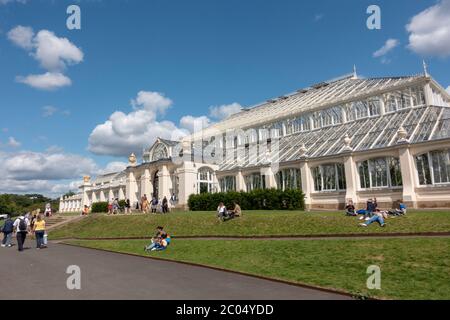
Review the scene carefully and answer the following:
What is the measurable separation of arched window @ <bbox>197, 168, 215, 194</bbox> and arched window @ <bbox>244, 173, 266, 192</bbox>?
5.78 m

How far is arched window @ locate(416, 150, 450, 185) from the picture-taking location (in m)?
24.2

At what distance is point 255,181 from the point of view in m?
36.4

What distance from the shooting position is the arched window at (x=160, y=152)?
146 ft

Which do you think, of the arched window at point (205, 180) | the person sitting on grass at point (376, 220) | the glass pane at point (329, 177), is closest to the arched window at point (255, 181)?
the arched window at point (205, 180)

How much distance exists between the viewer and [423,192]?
24.8 metres

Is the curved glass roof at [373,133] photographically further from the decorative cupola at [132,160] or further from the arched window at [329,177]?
the decorative cupola at [132,160]

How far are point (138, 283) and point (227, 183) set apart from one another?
2977cm

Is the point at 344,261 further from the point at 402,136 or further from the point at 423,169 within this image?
the point at 402,136

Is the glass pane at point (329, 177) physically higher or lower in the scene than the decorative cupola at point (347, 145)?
lower

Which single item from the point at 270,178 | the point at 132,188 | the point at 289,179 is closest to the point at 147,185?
the point at 132,188

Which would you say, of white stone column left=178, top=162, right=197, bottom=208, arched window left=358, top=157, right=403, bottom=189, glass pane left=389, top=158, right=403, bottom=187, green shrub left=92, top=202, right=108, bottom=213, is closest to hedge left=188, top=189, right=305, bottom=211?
white stone column left=178, top=162, right=197, bottom=208

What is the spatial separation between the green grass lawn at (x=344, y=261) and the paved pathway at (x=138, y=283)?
962mm
